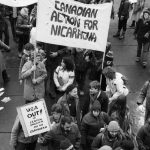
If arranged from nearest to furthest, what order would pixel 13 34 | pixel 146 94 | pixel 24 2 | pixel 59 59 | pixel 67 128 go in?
Answer: 1. pixel 67 128
2. pixel 146 94
3. pixel 59 59
4. pixel 24 2
5. pixel 13 34

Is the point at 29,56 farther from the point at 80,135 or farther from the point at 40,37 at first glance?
the point at 80,135

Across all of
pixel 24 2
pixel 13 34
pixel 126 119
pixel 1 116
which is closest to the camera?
pixel 126 119

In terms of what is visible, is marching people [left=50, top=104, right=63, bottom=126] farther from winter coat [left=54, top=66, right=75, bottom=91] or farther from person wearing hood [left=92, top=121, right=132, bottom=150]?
winter coat [left=54, top=66, right=75, bottom=91]

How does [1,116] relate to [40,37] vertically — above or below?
below

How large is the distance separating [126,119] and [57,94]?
2.46 metres

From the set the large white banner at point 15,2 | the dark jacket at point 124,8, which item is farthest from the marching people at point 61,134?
the dark jacket at point 124,8

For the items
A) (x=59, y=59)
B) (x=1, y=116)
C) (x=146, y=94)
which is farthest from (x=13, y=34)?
(x=146, y=94)

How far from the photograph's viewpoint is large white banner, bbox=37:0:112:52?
8.35 meters

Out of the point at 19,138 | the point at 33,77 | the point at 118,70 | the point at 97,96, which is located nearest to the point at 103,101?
the point at 97,96

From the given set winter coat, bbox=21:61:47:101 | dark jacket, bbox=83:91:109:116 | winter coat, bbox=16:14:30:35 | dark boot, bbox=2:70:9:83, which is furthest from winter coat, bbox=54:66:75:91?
winter coat, bbox=16:14:30:35

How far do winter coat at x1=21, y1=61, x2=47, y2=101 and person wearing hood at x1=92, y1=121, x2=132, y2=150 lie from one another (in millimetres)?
2138

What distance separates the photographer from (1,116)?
9328 mm

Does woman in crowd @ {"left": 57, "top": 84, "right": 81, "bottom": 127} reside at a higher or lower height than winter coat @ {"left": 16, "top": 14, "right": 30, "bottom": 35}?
lower

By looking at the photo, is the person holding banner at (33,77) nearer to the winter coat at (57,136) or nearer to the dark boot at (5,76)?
the winter coat at (57,136)
